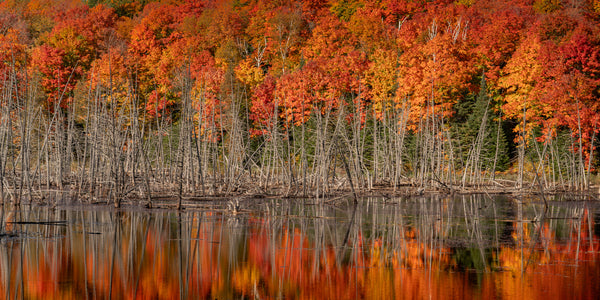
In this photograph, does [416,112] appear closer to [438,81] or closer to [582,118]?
[438,81]

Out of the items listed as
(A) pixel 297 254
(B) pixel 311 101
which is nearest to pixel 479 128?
(B) pixel 311 101

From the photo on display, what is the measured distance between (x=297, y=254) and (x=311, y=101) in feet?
124

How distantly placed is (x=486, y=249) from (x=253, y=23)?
64.9 metres

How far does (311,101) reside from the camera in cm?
5338

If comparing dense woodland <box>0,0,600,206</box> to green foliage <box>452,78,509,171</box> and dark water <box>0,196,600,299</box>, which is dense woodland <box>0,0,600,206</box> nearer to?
green foliage <box>452,78,509,171</box>

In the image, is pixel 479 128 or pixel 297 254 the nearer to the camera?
pixel 297 254

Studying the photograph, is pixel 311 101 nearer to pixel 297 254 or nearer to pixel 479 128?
pixel 479 128

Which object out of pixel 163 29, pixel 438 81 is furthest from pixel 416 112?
pixel 163 29

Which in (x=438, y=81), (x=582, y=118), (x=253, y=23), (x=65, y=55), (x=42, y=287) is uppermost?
(x=253, y=23)

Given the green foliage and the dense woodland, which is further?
the green foliage

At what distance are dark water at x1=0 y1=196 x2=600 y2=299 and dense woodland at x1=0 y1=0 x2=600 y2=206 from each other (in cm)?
173

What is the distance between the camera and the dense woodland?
989 inches

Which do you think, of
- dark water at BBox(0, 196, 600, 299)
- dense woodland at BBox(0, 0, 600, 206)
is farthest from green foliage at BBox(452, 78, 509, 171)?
dark water at BBox(0, 196, 600, 299)

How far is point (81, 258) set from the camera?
15.1m
